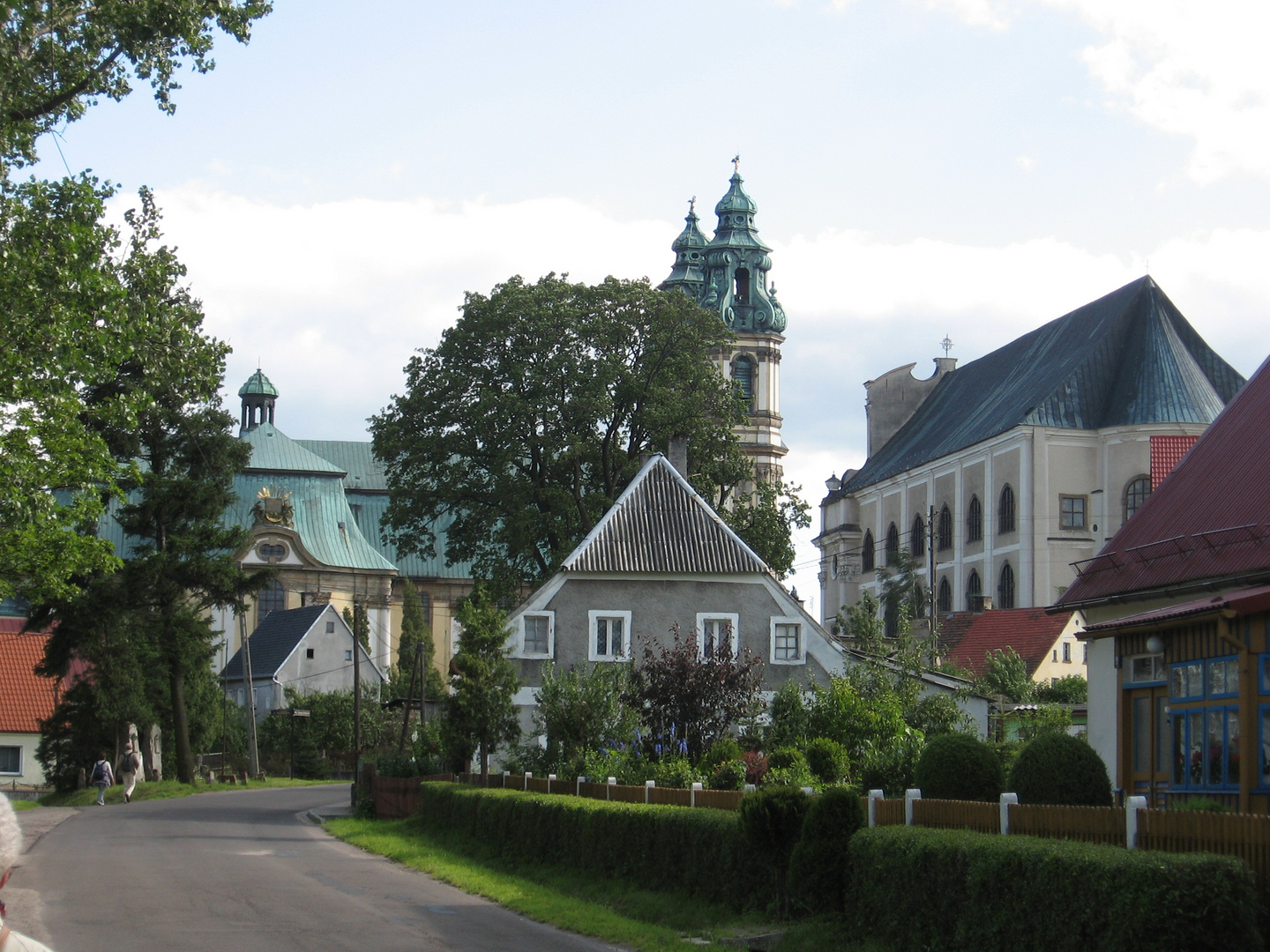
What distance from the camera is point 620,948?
13.9m

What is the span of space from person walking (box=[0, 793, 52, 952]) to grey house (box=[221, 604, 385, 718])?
231 ft

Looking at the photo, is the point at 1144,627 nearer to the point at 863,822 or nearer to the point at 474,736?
the point at 863,822

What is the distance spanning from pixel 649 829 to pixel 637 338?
3300 centimetres

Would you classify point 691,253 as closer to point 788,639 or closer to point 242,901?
point 788,639

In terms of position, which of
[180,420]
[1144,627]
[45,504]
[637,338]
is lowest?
[1144,627]

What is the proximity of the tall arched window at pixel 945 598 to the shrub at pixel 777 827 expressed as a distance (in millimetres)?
63746

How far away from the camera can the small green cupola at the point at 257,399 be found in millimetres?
100512

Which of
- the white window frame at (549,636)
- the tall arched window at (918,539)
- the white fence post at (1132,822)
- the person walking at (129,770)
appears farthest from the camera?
the tall arched window at (918,539)

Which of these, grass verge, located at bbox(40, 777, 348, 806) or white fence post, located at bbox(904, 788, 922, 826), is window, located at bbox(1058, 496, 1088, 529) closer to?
Answer: grass verge, located at bbox(40, 777, 348, 806)

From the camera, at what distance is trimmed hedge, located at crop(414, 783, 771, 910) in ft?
49.9

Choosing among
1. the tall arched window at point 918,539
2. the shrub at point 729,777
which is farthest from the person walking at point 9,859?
the tall arched window at point 918,539

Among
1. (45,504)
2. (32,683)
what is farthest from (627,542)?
(32,683)

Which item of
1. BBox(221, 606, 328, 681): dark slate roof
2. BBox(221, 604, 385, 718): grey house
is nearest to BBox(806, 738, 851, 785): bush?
BBox(221, 604, 385, 718): grey house

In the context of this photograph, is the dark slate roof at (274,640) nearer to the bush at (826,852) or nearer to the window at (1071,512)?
the window at (1071,512)
